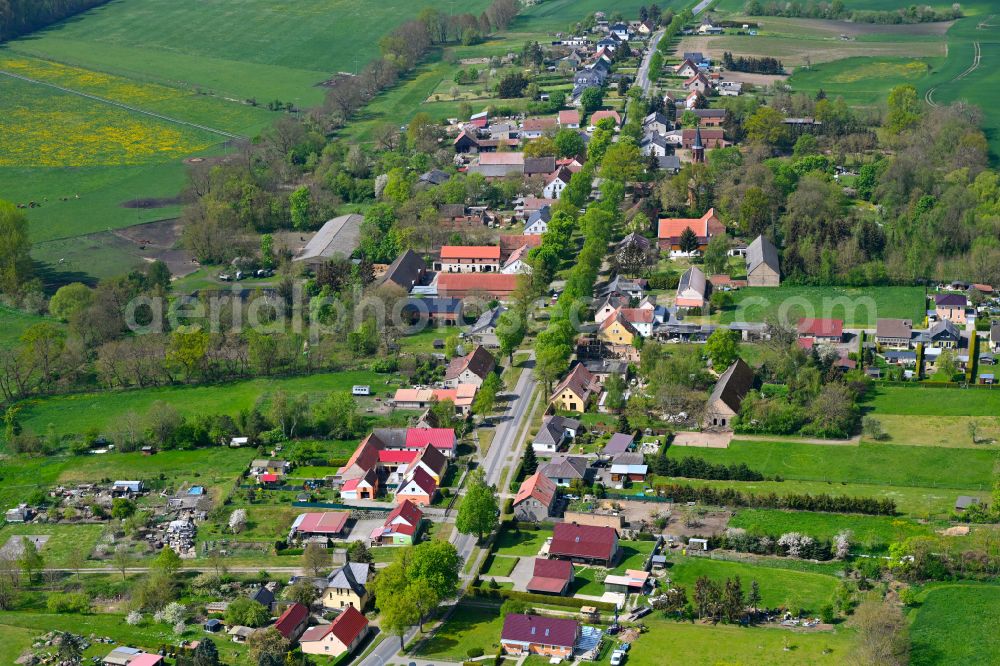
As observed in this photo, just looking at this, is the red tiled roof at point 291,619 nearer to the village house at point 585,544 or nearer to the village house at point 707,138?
the village house at point 585,544

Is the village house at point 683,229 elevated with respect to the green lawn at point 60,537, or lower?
elevated

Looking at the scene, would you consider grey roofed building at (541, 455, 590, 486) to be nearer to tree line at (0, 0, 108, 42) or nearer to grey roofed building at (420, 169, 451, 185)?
grey roofed building at (420, 169, 451, 185)

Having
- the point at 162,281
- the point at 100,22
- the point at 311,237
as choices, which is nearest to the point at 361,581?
the point at 162,281

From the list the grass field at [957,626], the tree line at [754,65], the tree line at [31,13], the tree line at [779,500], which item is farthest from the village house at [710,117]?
the tree line at [31,13]

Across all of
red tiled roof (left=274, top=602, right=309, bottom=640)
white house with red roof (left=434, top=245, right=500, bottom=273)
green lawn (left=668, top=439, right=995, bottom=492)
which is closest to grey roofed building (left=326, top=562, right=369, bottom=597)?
red tiled roof (left=274, top=602, right=309, bottom=640)

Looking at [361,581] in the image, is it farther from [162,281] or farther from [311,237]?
[311,237]

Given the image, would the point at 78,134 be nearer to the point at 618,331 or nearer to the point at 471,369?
the point at 471,369
